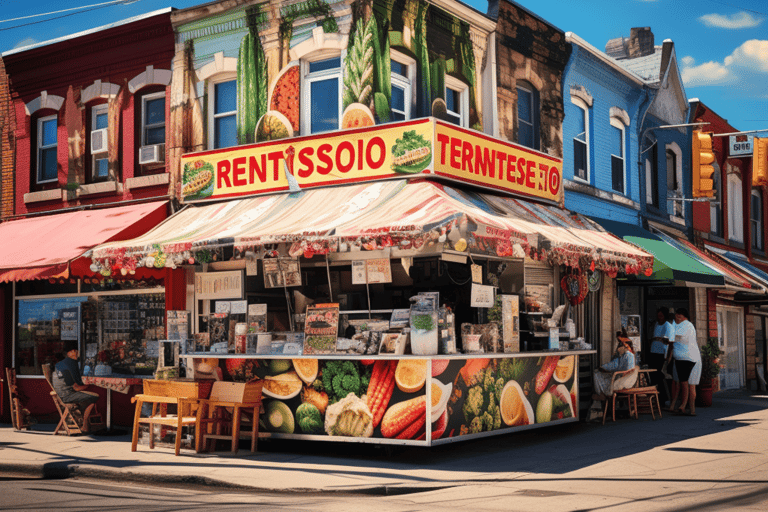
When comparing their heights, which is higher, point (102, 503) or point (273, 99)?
point (273, 99)

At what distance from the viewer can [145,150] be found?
571 inches

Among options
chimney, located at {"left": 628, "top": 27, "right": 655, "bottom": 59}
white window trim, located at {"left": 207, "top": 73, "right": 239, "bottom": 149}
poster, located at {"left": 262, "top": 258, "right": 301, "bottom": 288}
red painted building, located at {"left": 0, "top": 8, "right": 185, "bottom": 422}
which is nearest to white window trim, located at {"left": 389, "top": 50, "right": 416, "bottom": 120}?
poster, located at {"left": 262, "top": 258, "right": 301, "bottom": 288}

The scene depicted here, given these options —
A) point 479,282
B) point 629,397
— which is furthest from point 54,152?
point 629,397

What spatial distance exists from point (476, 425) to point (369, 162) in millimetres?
3833

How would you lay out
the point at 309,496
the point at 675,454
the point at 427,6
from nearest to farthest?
the point at 309,496, the point at 675,454, the point at 427,6

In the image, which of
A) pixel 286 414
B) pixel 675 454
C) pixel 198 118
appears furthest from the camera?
pixel 198 118

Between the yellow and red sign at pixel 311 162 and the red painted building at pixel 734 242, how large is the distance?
1118 cm

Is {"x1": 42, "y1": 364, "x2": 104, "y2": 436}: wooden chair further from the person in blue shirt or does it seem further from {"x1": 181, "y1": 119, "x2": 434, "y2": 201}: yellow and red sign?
the person in blue shirt

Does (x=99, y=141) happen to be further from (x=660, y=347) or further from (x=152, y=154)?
(x=660, y=347)

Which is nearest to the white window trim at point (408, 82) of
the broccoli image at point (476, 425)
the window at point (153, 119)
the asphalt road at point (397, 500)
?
the window at point (153, 119)

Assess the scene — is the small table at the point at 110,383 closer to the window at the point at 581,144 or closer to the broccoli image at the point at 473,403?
the broccoli image at the point at 473,403

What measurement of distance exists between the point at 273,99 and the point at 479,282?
14.2 ft

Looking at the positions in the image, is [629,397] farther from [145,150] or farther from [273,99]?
[145,150]

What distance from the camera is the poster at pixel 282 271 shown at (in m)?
12.1
